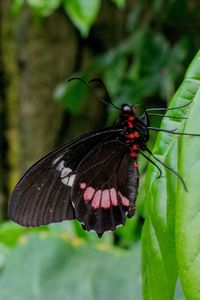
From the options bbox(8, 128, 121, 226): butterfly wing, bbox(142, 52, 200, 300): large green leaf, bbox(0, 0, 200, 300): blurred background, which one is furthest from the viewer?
bbox(0, 0, 200, 300): blurred background

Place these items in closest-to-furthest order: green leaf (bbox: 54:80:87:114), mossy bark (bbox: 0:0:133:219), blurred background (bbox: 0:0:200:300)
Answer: blurred background (bbox: 0:0:200:300)
green leaf (bbox: 54:80:87:114)
mossy bark (bbox: 0:0:133:219)

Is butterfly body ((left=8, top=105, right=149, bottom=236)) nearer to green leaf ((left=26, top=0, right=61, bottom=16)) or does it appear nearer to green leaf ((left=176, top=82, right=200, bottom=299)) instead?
green leaf ((left=176, top=82, right=200, bottom=299))

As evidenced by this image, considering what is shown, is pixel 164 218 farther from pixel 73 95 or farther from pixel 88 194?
pixel 73 95

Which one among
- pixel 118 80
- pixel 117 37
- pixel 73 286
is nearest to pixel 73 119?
pixel 117 37

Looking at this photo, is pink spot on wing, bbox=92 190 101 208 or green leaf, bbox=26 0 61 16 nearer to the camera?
pink spot on wing, bbox=92 190 101 208

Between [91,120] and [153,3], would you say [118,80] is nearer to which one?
[153,3]

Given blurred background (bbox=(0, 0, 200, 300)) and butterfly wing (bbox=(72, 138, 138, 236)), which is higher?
butterfly wing (bbox=(72, 138, 138, 236))

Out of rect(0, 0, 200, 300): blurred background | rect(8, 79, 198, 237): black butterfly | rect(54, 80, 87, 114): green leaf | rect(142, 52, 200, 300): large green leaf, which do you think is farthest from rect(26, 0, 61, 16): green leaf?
rect(142, 52, 200, 300): large green leaf

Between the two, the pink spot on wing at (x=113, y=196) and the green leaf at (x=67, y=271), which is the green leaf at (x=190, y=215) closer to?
the pink spot on wing at (x=113, y=196)
